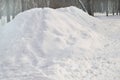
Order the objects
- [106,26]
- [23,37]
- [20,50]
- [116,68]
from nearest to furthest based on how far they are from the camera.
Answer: [116,68]
[20,50]
[23,37]
[106,26]

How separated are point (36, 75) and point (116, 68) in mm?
1664

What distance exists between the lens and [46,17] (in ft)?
27.7

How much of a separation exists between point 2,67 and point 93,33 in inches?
126

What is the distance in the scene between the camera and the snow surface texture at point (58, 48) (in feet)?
19.1

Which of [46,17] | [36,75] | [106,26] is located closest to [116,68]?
[36,75]

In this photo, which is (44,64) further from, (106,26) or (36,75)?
(106,26)

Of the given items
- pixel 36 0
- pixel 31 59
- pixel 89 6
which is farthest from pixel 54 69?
pixel 89 6

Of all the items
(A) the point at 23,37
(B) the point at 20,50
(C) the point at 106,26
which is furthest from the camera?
(C) the point at 106,26

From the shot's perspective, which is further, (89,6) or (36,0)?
(89,6)

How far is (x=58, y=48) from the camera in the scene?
716cm

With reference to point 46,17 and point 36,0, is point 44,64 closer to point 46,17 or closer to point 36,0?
point 46,17

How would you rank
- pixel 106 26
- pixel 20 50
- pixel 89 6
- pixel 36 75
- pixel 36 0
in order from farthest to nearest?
pixel 89 6, pixel 36 0, pixel 106 26, pixel 20 50, pixel 36 75

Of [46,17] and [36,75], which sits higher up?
[46,17]

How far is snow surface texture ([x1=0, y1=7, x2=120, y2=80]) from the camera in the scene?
5828 millimetres
